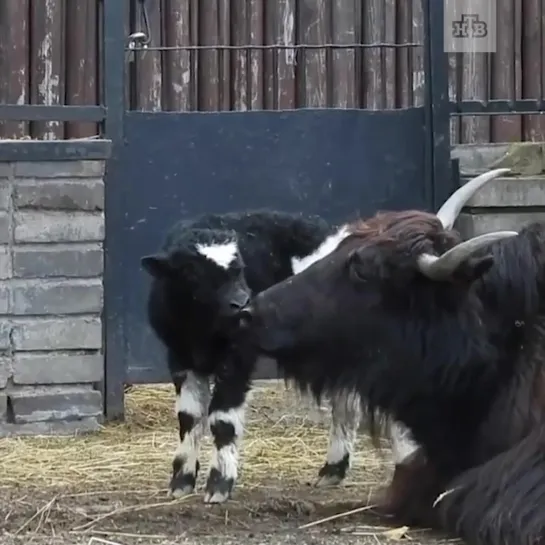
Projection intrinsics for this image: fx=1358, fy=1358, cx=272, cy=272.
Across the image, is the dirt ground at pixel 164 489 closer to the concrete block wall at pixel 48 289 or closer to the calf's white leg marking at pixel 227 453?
the calf's white leg marking at pixel 227 453

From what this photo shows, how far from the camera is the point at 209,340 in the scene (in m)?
6.97

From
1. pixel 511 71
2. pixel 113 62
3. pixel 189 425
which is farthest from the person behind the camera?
pixel 511 71

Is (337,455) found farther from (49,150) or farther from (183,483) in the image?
(49,150)

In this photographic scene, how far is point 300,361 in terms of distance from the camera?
5.36 meters

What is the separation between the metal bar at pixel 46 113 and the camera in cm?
841

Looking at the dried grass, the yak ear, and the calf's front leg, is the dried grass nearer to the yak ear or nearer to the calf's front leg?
the calf's front leg

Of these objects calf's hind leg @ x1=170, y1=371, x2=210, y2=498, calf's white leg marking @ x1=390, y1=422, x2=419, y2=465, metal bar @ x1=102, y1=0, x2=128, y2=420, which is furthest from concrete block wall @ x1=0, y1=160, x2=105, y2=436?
calf's white leg marking @ x1=390, y1=422, x2=419, y2=465

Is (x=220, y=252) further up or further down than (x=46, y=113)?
further down

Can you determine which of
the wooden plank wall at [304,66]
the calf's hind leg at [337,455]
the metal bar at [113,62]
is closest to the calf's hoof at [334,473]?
the calf's hind leg at [337,455]

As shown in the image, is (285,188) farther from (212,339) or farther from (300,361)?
(300,361)

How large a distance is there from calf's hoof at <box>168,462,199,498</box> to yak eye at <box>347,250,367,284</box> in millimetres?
2088

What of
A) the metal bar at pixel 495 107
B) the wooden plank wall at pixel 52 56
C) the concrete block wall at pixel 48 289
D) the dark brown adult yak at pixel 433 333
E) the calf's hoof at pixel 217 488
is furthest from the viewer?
the wooden plank wall at pixel 52 56
